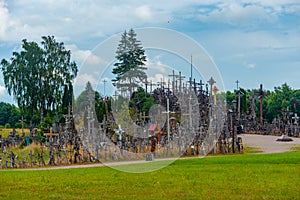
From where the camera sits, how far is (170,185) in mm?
12219

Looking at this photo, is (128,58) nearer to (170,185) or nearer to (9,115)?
(170,185)

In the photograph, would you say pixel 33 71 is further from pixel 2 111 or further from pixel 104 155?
pixel 104 155

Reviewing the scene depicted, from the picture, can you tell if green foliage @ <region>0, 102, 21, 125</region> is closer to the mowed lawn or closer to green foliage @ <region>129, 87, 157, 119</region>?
green foliage @ <region>129, 87, 157, 119</region>

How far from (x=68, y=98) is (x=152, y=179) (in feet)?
90.6

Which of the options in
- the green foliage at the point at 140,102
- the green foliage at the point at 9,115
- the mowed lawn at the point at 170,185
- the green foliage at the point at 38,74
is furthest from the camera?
the green foliage at the point at 9,115

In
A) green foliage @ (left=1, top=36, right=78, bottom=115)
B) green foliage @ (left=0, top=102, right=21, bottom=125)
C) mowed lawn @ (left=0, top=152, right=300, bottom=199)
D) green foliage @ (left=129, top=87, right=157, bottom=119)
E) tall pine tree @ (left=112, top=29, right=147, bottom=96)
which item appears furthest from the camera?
green foliage @ (left=0, top=102, right=21, bottom=125)

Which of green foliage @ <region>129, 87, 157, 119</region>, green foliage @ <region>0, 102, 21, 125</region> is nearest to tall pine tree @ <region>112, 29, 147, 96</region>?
green foliage @ <region>129, 87, 157, 119</region>

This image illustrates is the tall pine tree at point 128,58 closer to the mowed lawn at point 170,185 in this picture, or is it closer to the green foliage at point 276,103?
the mowed lawn at point 170,185

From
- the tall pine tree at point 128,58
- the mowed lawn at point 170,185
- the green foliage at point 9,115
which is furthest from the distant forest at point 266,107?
the mowed lawn at point 170,185

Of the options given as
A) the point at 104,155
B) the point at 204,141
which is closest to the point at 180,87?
the point at 204,141

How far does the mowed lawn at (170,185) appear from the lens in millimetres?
10727

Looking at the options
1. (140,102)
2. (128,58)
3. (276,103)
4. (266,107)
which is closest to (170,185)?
(128,58)

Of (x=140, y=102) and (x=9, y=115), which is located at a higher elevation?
(x=9, y=115)

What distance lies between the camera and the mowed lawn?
10.7 meters
